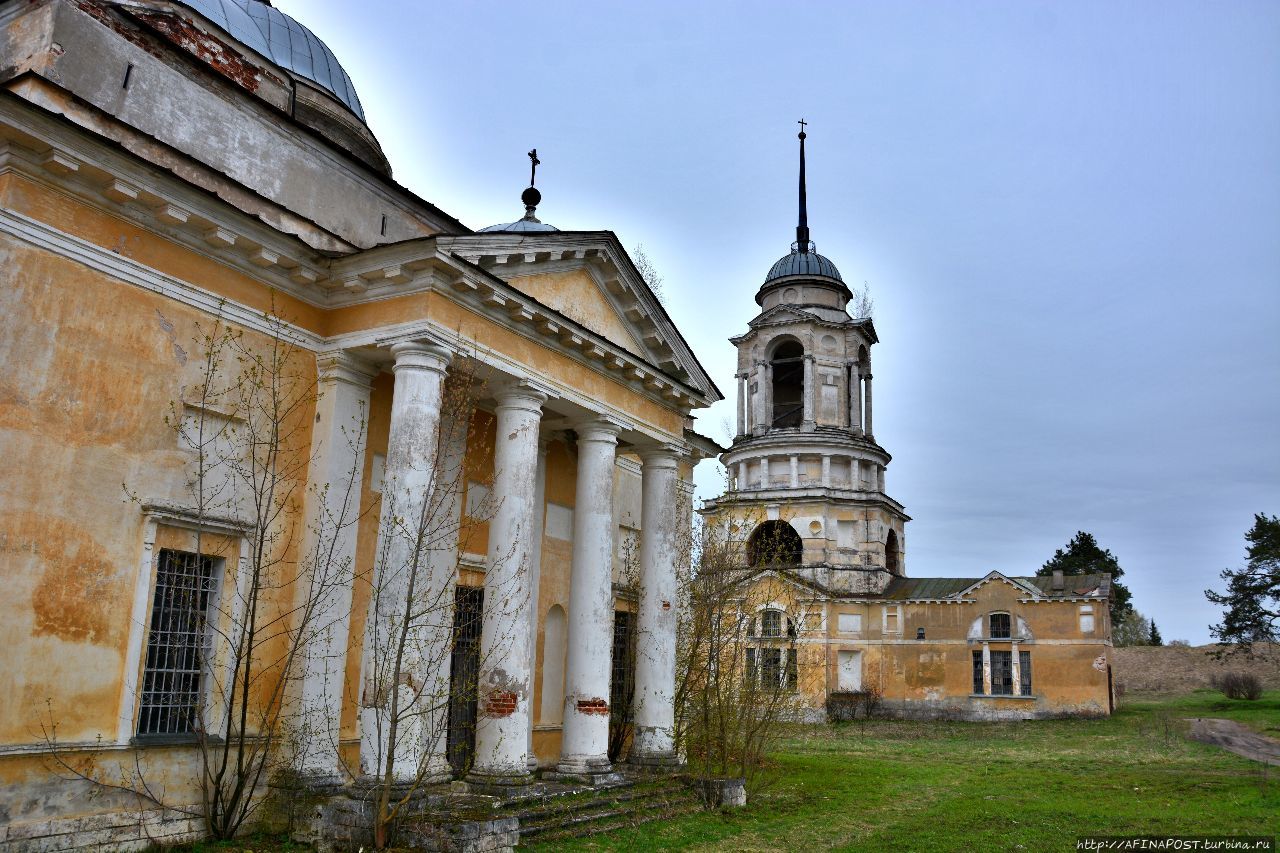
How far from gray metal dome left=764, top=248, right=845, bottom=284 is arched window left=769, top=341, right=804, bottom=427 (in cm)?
291

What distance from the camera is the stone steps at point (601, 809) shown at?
33.2ft

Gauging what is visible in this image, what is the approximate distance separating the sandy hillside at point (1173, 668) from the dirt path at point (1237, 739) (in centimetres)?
1976

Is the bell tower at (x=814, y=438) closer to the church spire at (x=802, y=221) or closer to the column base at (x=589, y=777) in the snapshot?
the church spire at (x=802, y=221)

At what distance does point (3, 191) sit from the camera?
8117 millimetres

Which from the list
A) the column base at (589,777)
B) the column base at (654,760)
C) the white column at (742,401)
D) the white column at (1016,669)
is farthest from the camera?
the white column at (742,401)

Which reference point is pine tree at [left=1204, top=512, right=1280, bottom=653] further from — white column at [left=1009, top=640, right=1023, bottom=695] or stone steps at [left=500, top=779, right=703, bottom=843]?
stone steps at [left=500, top=779, right=703, bottom=843]

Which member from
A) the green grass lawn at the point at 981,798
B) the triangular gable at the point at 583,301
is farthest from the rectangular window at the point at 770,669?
the triangular gable at the point at 583,301

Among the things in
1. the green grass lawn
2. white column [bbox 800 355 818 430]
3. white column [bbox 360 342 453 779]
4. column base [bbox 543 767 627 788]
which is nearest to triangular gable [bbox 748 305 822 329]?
white column [bbox 800 355 818 430]

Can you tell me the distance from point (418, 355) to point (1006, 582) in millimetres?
29721

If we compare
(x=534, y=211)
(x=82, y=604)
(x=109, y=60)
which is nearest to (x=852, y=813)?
(x=82, y=604)

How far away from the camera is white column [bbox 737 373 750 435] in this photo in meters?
39.3

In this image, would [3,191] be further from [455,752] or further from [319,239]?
[455,752]

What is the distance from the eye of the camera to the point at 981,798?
47.8ft

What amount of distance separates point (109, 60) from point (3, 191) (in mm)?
3002
